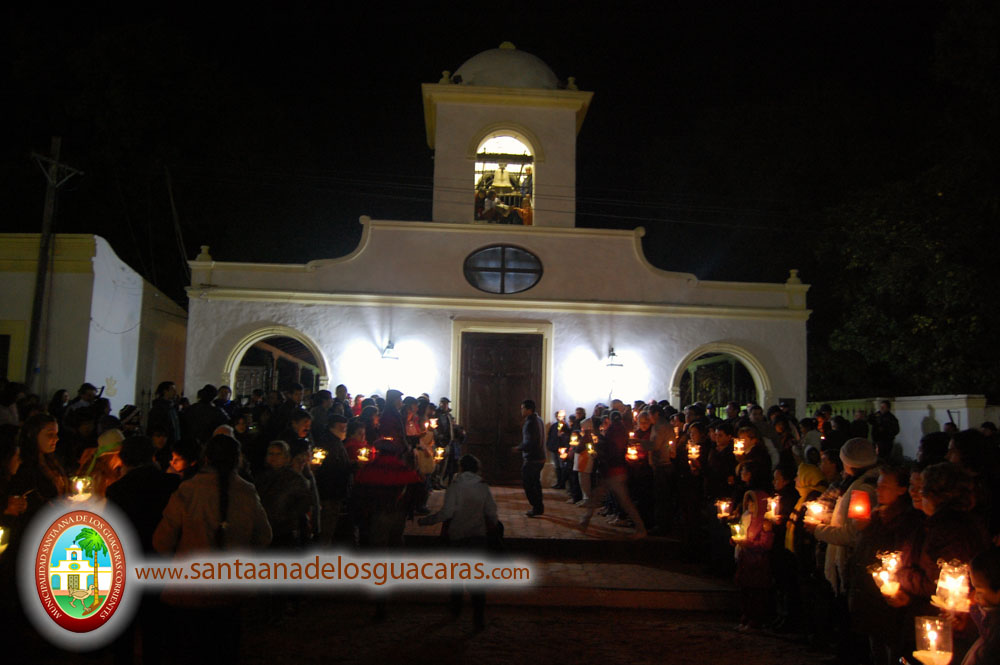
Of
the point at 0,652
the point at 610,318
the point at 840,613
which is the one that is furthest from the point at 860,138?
the point at 0,652

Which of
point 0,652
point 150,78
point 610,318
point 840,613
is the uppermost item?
point 150,78

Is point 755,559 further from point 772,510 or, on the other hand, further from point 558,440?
point 558,440

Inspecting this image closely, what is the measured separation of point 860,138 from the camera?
24.9m

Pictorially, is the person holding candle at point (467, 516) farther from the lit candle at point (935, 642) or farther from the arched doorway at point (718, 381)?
the arched doorway at point (718, 381)

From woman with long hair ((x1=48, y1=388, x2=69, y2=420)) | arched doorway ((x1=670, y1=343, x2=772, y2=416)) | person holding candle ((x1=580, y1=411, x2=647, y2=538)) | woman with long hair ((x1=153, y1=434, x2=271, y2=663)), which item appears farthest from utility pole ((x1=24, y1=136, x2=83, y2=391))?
arched doorway ((x1=670, y1=343, x2=772, y2=416))

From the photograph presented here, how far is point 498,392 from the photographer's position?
650 inches

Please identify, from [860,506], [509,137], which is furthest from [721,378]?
[860,506]

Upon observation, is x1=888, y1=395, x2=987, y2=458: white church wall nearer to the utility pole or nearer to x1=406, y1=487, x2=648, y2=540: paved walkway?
x1=406, y1=487, x2=648, y2=540: paved walkway

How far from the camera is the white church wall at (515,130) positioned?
17391 mm

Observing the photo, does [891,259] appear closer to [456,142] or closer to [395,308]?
[456,142]

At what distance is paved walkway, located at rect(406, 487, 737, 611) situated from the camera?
885 centimetres

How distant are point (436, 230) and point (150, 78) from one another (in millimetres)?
14584

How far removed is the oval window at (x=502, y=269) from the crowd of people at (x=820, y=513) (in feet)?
12.6

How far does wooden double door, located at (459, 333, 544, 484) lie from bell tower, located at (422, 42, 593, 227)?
8.98 ft
